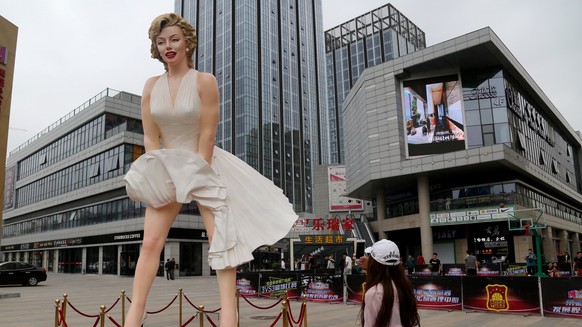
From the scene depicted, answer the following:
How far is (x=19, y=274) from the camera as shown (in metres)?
26.1

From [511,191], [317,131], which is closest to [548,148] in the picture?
[511,191]

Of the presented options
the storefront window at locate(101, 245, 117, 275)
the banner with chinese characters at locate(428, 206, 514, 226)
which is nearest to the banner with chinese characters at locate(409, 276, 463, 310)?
the banner with chinese characters at locate(428, 206, 514, 226)

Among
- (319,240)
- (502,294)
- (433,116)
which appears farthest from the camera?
(433,116)

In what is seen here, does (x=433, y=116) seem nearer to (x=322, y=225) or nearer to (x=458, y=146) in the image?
(x=458, y=146)

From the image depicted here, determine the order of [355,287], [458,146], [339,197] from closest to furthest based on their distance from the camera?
1. [355,287]
2. [458,146]
3. [339,197]

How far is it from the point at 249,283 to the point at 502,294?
901 cm

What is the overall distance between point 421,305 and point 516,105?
28.7 meters

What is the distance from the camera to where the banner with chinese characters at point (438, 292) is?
43.0 ft

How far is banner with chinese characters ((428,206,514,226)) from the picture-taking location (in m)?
32.0

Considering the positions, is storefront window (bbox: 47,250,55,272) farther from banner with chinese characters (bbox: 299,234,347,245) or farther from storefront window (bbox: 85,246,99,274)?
banner with chinese characters (bbox: 299,234,347,245)

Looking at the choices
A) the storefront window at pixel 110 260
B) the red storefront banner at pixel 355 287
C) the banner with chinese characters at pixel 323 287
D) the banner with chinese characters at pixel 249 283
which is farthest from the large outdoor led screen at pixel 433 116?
the storefront window at pixel 110 260

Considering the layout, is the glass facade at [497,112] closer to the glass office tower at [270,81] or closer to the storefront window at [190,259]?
the storefront window at [190,259]

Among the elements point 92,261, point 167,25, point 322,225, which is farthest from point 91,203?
point 167,25

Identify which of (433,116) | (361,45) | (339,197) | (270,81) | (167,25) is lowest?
(167,25)
